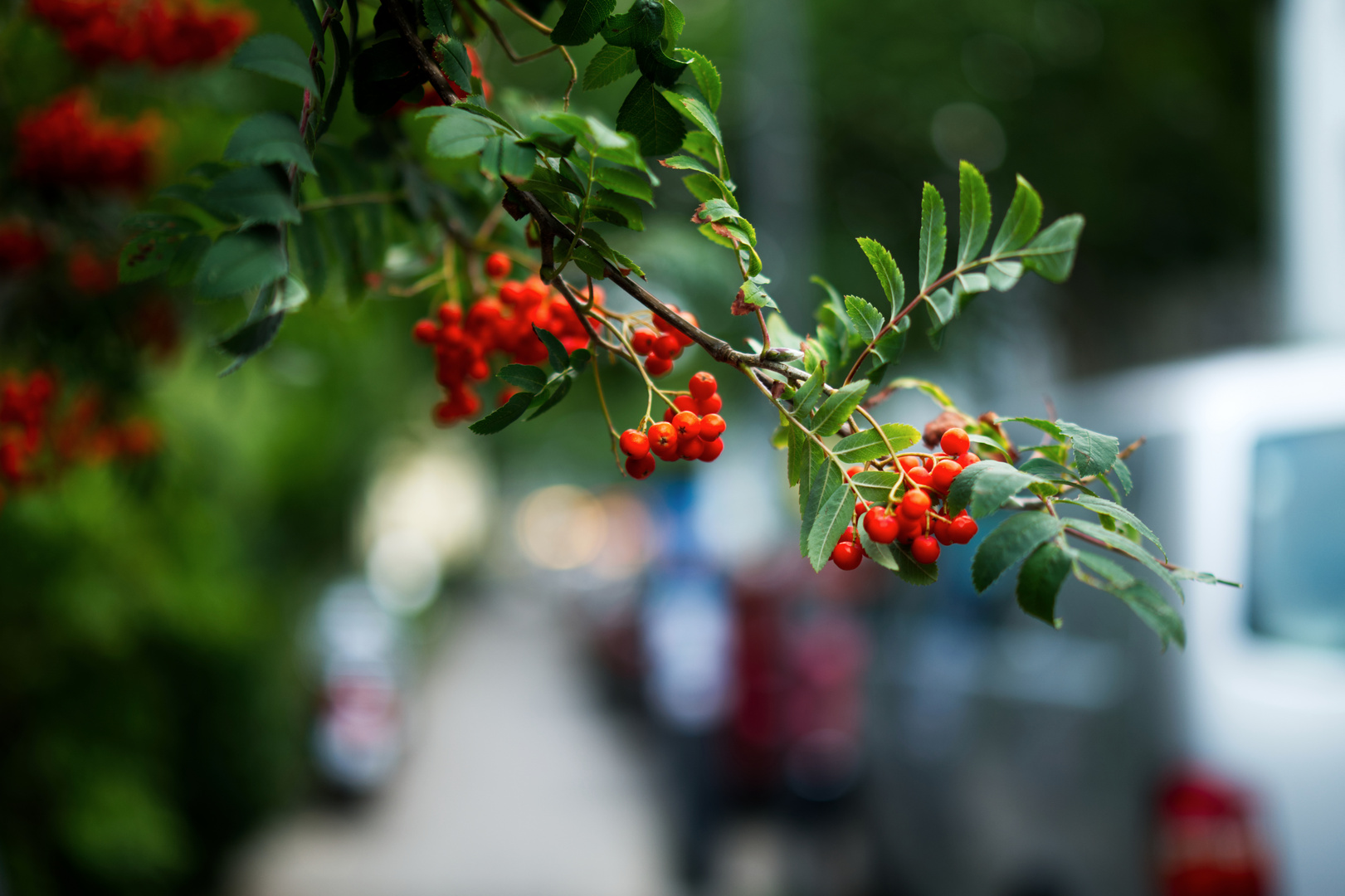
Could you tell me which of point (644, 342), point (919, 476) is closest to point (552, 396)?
point (644, 342)

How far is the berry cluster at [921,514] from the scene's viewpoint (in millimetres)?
811

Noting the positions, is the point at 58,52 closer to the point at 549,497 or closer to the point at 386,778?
the point at 386,778

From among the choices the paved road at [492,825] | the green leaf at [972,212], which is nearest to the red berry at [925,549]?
the green leaf at [972,212]

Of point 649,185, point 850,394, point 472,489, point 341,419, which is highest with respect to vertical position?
point 649,185

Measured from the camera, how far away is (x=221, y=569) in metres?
4.10

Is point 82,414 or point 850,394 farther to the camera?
point 82,414

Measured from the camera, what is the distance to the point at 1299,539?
2.11 meters

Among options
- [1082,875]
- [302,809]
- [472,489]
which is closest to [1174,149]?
[1082,875]

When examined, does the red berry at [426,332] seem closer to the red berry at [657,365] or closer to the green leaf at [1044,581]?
the red berry at [657,365]

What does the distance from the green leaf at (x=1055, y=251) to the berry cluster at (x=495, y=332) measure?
0.47 meters

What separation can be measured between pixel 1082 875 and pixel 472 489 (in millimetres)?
22209

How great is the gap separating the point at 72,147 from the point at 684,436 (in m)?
1.65

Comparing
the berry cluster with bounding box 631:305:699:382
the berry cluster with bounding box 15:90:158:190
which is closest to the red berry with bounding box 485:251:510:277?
the berry cluster with bounding box 631:305:699:382

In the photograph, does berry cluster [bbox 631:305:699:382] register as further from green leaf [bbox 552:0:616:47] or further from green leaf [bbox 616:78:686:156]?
green leaf [bbox 552:0:616:47]
